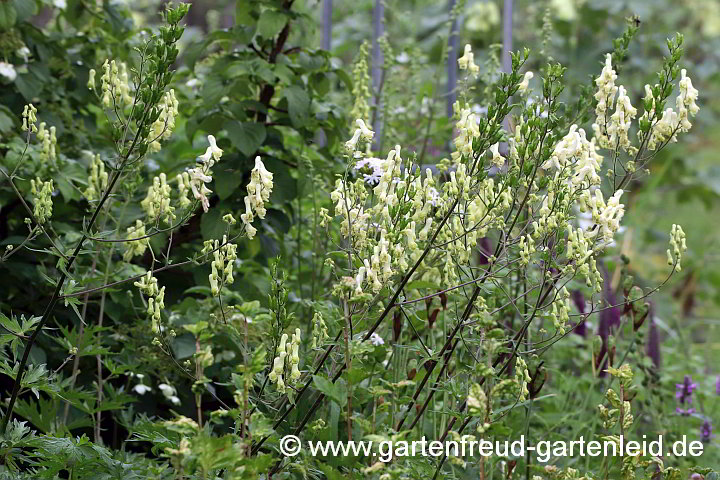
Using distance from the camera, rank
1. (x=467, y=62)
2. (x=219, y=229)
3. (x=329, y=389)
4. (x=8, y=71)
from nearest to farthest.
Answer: (x=329, y=389)
(x=467, y=62)
(x=219, y=229)
(x=8, y=71)

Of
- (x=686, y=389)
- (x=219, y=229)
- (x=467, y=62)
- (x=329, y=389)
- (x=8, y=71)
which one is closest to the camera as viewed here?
(x=329, y=389)

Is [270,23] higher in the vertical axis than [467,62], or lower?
higher

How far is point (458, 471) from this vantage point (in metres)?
1.97

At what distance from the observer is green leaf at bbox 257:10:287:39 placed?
2600 mm

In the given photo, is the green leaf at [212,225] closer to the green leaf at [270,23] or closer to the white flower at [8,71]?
the green leaf at [270,23]

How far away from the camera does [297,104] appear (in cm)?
260

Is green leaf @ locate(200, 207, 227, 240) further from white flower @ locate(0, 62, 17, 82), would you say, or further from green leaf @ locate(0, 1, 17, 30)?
green leaf @ locate(0, 1, 17, 30)

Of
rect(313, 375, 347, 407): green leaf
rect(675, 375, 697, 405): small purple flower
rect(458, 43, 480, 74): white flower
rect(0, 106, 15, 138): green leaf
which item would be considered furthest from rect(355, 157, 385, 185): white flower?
rect(675, 375, 697, 405): small purple flower

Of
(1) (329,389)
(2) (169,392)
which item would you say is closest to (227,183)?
(2) (169,392)

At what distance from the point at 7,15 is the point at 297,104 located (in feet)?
3.15

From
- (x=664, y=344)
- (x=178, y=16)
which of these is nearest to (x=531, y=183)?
(x=178, y=16)

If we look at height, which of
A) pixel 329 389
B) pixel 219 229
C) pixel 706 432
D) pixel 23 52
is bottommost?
pixel 329 389

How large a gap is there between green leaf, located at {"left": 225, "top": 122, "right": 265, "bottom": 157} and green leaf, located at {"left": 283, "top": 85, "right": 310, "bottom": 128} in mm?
113

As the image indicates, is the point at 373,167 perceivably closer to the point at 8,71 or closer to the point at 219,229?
the point at 219,229
